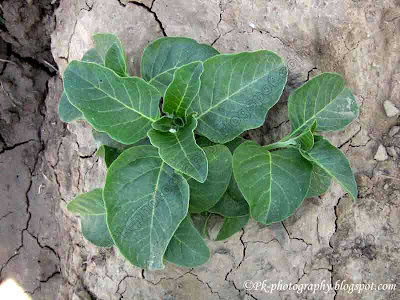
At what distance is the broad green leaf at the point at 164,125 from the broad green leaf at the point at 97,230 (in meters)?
0.60

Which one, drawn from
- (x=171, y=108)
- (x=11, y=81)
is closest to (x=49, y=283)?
(x=11, y=81)

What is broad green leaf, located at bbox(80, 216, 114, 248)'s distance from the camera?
2301mm

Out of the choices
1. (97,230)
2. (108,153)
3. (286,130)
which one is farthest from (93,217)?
(286,130)

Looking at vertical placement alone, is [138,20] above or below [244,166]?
above

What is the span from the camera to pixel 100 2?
257cm

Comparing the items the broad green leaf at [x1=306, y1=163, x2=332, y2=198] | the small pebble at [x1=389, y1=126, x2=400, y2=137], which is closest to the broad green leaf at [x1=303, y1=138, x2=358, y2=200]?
the broad green leaf at [x1=306, y1=163, x2=332, y2=198]

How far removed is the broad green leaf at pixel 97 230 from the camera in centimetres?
230

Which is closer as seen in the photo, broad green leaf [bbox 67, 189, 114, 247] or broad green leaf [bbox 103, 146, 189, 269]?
broad green leaf [bbox 103, 146, 189, 269]

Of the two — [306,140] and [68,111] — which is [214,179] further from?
[68,111]

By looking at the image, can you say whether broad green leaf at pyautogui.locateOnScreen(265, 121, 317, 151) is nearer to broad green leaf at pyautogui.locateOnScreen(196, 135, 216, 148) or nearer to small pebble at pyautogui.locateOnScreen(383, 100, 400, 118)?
broad green leaf at pyautogui.locateOnScreen(196, 135, 216, 148)

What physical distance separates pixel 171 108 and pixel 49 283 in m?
1.85

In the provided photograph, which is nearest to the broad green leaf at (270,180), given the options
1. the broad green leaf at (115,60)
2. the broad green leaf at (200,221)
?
the broad green leaf at (200,221)

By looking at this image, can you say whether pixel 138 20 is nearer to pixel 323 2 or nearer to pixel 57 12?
pixel 57 12

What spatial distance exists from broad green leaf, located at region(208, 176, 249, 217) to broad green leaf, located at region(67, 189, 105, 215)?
570mm
